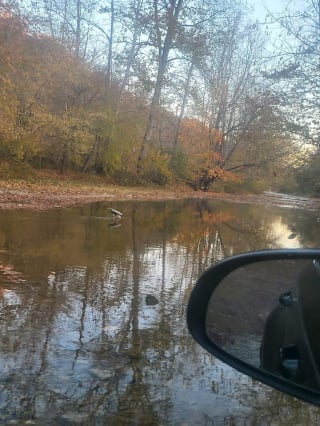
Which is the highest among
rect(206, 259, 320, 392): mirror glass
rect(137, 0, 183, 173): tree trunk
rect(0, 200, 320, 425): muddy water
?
rect(137, 0, 183, 173): tree trunk

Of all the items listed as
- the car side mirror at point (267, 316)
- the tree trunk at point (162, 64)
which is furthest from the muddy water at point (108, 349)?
the tree trunk at point (162, 64)

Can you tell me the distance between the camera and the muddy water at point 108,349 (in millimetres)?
3525

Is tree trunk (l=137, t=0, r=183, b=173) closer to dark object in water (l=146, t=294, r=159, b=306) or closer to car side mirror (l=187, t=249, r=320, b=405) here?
dark object in water (l=146, t=294, r=159, b=306)

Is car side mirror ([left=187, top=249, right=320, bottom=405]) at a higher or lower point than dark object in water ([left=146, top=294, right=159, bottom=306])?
higher

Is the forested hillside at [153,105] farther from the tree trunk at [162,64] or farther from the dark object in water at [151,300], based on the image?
the dark object in water at [151,300]

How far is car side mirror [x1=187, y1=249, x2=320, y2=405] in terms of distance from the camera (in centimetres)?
202

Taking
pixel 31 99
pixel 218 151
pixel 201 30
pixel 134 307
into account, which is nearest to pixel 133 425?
pixel 134 307

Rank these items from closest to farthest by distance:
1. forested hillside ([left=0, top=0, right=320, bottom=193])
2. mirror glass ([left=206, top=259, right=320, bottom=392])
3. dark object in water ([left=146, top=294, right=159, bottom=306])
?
mirror glass ([left=206, top=259, right=320, bottom=392]) < dark object in water ([left=146, top=294, right=159, bottom=306]) < forested hillside ([left=0, top=0, right=320, bottom=193])

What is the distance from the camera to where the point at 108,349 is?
4594mm

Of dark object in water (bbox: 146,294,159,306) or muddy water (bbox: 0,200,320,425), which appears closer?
muddy water (bbox: 0,200,320,425)

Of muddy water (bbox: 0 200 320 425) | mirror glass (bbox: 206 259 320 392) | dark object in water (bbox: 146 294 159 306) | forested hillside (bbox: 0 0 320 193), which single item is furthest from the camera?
forested hillside (bbox: 0 0 320 193)

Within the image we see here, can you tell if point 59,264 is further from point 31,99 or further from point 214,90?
point 214,90

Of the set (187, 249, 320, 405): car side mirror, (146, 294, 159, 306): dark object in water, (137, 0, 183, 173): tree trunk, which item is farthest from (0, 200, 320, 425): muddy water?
(137, 0, 183, 173): tree trunk

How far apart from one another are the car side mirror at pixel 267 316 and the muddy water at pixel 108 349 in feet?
3.75
